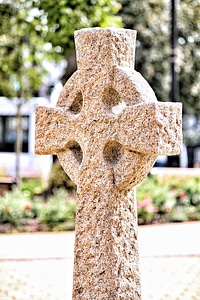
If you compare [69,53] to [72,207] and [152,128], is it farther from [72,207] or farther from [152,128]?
[152,128]

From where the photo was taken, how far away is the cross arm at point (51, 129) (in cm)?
567

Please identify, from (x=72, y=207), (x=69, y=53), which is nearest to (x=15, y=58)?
(x=69, y=53)

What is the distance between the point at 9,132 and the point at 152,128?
95.3 ft

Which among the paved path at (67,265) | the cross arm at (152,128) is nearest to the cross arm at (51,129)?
the cross arm at (152,128)

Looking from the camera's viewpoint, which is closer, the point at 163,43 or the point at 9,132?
the point at 163,43

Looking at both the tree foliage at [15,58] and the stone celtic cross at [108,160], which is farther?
the tree foliage at [15,58]

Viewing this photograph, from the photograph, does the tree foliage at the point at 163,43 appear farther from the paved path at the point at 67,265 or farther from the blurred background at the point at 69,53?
the paved path at the point at 67,265

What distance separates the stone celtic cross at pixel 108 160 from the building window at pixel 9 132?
27656mm

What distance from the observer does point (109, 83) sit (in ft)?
17.5

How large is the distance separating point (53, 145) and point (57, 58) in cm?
845

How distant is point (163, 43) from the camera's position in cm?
2498

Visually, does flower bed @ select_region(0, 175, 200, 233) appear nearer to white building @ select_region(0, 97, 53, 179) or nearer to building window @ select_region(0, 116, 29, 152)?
white building @ select_region(0, 97, 53, 179)

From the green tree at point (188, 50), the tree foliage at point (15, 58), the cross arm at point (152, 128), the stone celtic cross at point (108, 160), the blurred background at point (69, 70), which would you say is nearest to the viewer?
the cross arm at point (152, 128)

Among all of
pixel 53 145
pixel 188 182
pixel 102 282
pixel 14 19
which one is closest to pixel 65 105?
pixel 53 145
